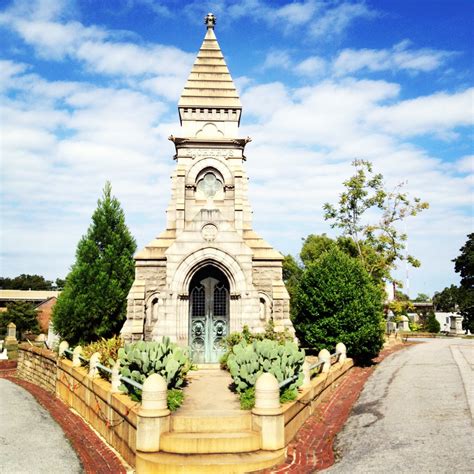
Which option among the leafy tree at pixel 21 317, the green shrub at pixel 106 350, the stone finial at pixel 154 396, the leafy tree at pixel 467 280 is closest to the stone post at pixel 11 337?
the leafy tree at pixel 21 317

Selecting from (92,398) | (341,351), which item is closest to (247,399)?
(92,398)

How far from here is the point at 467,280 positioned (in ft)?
177

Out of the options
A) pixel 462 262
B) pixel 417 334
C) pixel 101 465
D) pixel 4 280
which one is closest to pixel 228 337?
pixel 101 465

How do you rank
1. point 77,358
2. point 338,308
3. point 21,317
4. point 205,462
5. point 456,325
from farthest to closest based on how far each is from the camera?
point 456,325 < point 21,317 < point 338,308 < point 77,358 < point 205,462

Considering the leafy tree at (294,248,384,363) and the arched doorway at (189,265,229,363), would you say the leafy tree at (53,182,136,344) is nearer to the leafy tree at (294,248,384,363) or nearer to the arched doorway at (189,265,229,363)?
the arched doorway at (189,265,229,363)

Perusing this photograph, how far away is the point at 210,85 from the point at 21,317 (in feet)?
93.4

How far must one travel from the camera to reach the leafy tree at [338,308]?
59.3ft

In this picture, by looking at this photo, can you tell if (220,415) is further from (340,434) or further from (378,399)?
(378,399)

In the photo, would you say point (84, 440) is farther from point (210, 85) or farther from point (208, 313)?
point (210, 85)

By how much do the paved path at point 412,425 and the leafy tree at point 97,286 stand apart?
39.8ft

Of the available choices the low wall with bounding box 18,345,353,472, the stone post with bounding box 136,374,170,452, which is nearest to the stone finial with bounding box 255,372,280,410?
the low wall with bounding box 18,345,353,472

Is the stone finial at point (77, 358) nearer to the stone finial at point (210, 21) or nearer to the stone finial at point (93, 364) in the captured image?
the stone finial at point (93, 364)

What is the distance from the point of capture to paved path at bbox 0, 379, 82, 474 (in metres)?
A: 9.91

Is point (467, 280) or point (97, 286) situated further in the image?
point (467, 280)
